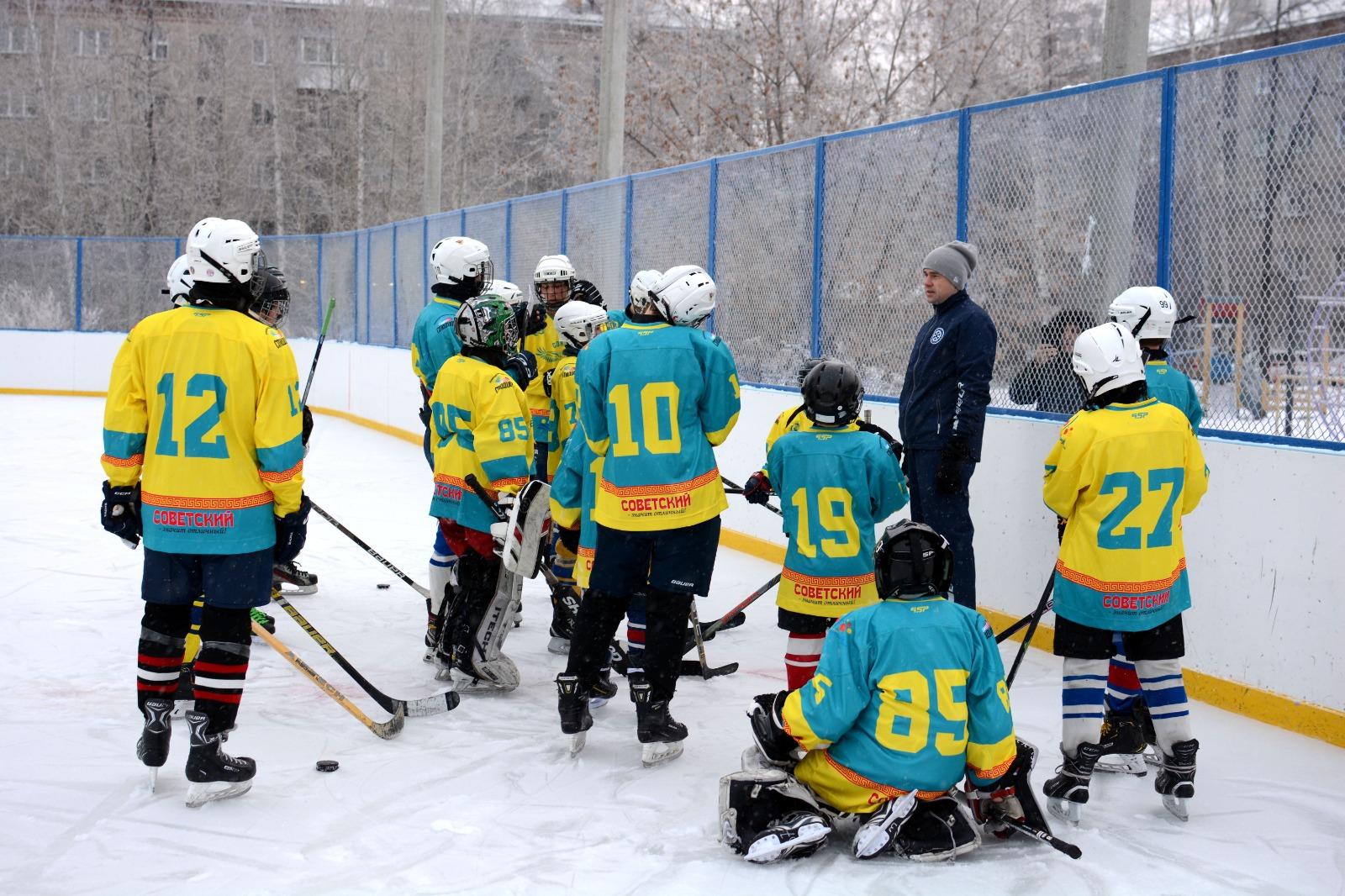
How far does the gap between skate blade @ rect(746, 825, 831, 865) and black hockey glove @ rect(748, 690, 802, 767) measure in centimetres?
20

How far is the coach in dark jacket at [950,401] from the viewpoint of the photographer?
16.1 feet

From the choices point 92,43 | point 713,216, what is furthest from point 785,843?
point 92,43

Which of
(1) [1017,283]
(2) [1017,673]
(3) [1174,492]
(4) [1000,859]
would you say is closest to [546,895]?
(4) [1000,859]

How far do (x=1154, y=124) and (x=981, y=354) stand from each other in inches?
47.5

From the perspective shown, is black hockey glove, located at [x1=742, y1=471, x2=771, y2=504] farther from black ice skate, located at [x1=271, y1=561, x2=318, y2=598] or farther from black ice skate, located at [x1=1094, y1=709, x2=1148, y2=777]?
black ice skate, located at [x1=271, y1=561, x2=318, y2=598]

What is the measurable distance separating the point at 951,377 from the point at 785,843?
2410mm

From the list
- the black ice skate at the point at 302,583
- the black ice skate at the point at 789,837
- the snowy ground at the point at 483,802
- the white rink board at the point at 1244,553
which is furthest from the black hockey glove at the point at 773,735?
the black ice skate at the point at 302,583

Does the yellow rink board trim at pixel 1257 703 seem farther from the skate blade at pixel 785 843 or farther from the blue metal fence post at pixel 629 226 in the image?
the blue metal fence post at pixel 629 226

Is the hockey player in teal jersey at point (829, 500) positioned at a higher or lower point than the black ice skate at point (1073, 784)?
higher

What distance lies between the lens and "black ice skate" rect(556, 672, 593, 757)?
12.9 feet

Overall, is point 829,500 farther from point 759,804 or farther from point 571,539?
point 571,539

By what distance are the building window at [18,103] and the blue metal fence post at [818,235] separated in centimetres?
2833

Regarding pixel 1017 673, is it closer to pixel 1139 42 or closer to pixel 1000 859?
pixel 1000 859

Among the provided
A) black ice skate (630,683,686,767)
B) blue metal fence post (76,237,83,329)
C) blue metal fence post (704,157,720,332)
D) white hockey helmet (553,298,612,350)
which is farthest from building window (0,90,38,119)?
black ice skate (630,683,686,767)
